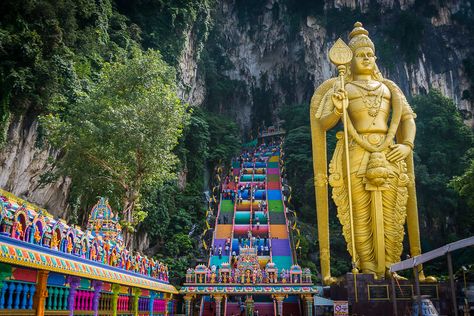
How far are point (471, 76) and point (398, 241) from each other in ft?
66.2

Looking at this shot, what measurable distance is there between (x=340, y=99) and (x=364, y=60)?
1.56m

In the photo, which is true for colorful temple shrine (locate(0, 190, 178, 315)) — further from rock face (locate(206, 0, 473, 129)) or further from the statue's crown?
rock face (locate(206, 0, 473, 129))

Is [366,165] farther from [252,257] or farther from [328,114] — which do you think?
[252,257]

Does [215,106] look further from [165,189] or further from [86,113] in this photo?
[86,113]

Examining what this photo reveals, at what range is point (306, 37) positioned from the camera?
32219mm

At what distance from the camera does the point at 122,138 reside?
10.4 m

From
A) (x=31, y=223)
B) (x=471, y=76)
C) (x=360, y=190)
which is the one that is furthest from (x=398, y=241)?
(x=471, y=76)

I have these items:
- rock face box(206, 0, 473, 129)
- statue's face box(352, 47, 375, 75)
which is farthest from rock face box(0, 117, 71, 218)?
rock face box(206, 0, 473, 129)

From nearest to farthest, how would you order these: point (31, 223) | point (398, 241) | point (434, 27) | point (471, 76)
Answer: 1. point (31, 223)
2. point (398, 241)
3. point (471, 76)
4. point (434, 27)

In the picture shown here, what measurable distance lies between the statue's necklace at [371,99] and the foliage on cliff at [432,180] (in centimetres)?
786

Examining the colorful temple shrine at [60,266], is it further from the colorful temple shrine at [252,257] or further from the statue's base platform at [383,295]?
the statue's base platform at [383,295]

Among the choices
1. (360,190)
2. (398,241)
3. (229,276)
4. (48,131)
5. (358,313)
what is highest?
(48,131)

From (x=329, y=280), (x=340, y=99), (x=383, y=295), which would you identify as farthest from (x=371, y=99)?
(x=383, y=295)

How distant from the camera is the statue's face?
11.6 meters
